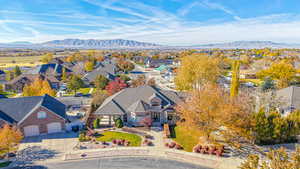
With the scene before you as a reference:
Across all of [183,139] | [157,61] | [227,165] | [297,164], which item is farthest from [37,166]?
[157,61]

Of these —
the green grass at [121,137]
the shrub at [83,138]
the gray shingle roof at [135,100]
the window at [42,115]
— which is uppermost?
the gray shingle roof at [135,100]

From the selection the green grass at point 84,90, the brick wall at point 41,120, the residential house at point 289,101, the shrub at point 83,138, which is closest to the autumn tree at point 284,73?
the residential house at point 289,101

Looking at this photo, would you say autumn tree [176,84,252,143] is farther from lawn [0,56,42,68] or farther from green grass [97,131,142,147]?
lawn [0,56,42,68]

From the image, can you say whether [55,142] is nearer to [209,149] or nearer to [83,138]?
[83,138]

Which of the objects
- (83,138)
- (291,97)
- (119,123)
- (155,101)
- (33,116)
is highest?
(291,97)

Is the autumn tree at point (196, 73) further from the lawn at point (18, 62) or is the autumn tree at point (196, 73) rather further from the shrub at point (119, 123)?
the lawn at point (18, 62)

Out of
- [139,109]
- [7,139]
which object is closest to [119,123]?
[139,109]

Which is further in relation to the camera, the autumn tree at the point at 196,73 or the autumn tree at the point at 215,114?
the autumn tree at the point at 196,73

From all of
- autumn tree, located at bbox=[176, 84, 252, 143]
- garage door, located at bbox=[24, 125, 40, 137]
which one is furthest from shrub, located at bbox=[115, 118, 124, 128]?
garage door, located at bbox=[24, 125, 40, 137]
